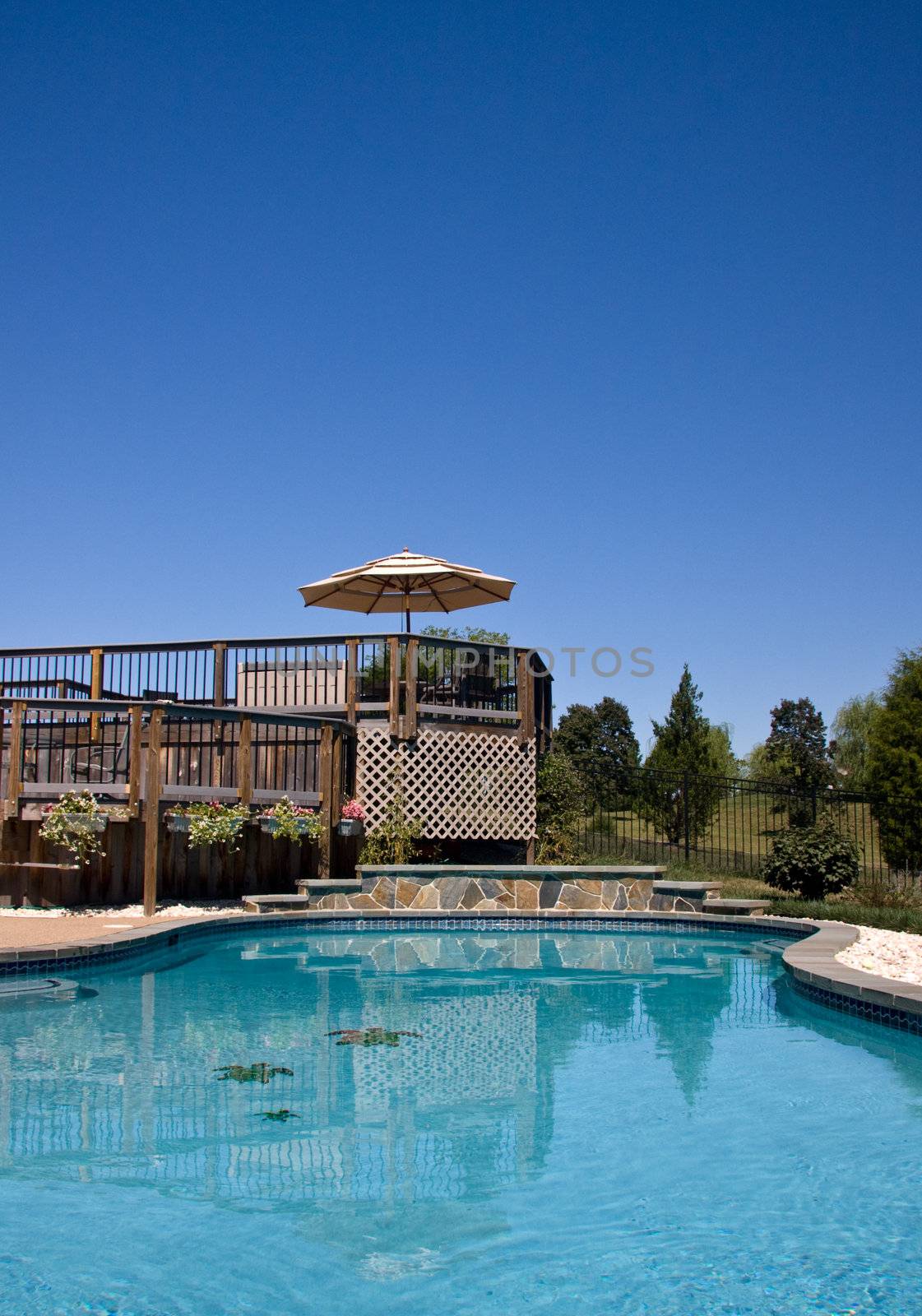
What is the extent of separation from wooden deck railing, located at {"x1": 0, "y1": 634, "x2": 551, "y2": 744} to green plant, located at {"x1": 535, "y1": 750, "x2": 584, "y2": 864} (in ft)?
2.04

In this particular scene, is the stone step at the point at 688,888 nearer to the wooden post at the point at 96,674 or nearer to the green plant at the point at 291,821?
the green plant at the point at 291,821

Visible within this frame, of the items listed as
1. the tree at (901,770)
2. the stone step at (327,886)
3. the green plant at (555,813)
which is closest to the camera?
the stone step at (327,886)

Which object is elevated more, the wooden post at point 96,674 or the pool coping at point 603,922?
the wooden post at point 96,674

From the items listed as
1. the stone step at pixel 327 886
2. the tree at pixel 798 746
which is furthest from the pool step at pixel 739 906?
the tree at pixel 798 746

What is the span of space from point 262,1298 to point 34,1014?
16.1 feet

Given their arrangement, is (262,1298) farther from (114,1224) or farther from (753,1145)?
(753,1145)

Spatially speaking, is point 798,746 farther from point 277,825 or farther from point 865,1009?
point 865,1009

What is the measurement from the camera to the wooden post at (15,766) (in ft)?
38.5

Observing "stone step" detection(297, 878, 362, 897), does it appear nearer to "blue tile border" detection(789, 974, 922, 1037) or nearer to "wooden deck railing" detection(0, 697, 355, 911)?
"wooden deck railing" detection(0, 697, 355, 911)

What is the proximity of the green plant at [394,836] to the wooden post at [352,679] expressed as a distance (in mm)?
1040

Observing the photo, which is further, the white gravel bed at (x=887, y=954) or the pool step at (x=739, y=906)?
the pool step at (x=739, y=906)

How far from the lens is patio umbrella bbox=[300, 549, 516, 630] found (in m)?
15.5

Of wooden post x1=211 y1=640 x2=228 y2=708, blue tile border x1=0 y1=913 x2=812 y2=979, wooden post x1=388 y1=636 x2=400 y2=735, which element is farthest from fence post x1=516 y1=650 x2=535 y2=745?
wooden post x1=211 y1=640 x2=228 y2=708

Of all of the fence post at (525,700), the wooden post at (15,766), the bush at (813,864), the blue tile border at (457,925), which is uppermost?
the fence post at (525,700)
